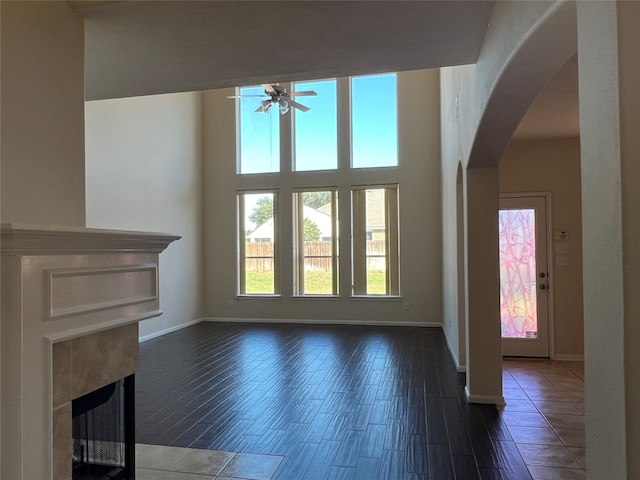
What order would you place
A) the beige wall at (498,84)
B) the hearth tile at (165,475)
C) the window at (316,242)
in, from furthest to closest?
the window at (316,242) < the hearth tile at (165,475) < the beige wall at (498,84)

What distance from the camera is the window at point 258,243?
859cm

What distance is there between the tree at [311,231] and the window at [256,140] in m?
1.25

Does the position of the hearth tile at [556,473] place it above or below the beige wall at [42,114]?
below

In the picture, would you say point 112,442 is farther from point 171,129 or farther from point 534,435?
point 171,129

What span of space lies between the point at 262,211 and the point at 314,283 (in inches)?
72.3

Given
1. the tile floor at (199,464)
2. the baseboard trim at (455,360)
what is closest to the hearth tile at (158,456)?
the tile floor at (199,464)

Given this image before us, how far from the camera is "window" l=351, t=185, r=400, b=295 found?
26.5 feet

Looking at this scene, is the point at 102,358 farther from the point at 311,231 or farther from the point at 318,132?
the point at 318,132

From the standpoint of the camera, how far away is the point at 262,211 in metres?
8.66

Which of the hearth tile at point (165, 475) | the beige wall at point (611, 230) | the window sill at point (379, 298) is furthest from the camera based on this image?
the window sill at point (379, 298)

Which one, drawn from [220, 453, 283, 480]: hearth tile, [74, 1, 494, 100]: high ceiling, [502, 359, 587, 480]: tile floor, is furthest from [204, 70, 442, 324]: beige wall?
[220, 453, 283, 480]: hearth tile

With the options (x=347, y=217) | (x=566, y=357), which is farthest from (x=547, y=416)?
(x=347, y=217)

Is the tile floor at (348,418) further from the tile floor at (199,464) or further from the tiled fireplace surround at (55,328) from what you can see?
the tiled fireplace surround at (55,328)

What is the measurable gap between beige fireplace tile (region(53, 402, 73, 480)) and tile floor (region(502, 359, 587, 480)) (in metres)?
2.55
